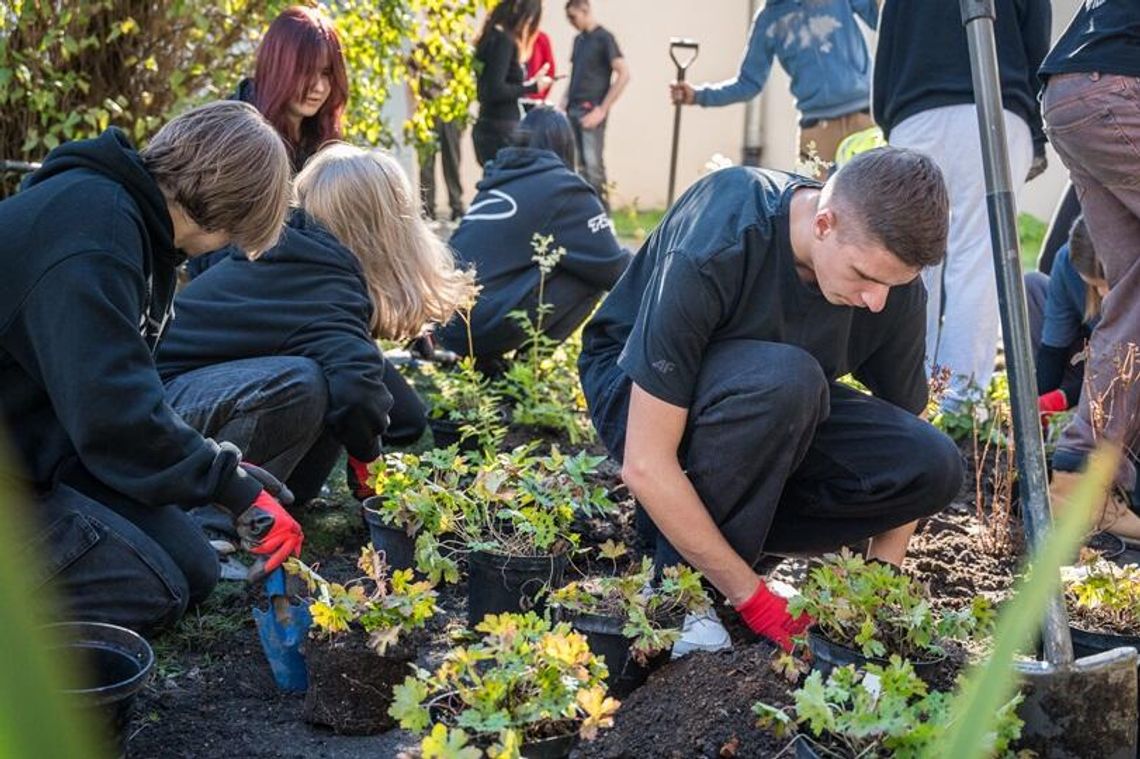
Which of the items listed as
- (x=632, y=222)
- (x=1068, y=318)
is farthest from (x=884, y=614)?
(x=632, y=222)

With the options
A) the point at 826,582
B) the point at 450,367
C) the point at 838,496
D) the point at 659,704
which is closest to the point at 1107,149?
the point at 838,496

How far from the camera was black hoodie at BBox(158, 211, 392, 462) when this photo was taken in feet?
11.5

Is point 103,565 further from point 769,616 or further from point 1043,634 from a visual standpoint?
point 1043,634

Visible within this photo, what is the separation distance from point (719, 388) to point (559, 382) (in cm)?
207

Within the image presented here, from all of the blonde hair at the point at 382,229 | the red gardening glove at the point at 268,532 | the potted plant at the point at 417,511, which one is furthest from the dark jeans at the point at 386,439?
the red gardening glove at the point at 268,532

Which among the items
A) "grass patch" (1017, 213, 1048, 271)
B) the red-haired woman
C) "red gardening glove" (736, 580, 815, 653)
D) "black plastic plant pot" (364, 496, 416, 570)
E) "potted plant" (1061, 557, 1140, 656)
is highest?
the red-haired woman

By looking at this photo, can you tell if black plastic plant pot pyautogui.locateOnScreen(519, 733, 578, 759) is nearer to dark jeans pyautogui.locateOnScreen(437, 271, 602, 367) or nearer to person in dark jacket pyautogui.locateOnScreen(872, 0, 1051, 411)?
person in dark jacket pyautogui.locateOnScreen(872, 0, 1051, 411)

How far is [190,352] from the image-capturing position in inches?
139

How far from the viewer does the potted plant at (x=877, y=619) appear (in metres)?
2.36

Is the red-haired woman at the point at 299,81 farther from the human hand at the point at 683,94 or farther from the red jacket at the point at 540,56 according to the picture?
the red jacket at the point at 540,56

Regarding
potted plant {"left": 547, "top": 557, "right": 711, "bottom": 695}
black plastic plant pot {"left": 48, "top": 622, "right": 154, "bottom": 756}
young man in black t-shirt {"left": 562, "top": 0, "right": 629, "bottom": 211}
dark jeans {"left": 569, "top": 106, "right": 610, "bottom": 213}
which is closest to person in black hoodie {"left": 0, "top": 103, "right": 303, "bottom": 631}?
black plastic plant pot {"left": 48, "top": 622, "right": 154, "bottom": 756}

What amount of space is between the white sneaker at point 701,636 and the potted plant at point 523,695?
2.23 feet

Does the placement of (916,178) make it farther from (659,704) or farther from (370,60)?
(370,60)

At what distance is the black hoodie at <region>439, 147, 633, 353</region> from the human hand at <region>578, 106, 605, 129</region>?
5.86 m
